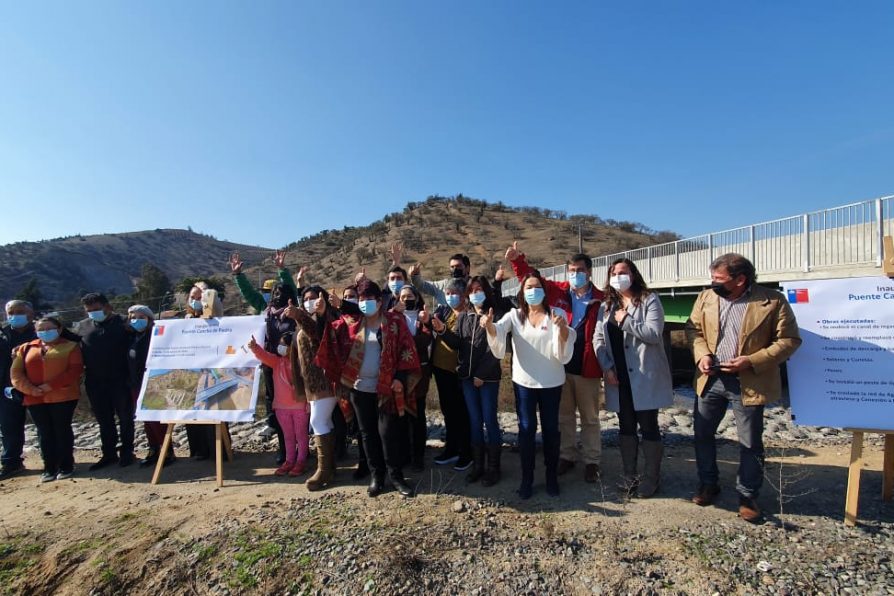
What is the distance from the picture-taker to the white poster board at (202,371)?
502 centimetres

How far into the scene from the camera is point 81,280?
6297 cm

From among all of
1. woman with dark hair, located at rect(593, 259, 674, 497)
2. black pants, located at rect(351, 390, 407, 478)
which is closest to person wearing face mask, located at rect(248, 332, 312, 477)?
black pants, located at rect(351, 390, 407, 478)

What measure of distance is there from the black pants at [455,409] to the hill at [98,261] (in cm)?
4163

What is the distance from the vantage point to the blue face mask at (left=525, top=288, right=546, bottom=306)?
3984 mm

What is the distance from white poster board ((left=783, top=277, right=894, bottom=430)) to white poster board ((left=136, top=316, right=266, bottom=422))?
5.35 meters

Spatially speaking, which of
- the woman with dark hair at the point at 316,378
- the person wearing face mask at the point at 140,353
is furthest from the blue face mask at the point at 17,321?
the woman with dark hair at the point at 316,378

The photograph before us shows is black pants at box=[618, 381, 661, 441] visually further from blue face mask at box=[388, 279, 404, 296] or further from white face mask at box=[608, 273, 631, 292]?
blue face mask at box=[388, 279, 404, 296]

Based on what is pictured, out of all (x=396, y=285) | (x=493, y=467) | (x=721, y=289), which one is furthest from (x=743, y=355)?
(x=396, y=285)

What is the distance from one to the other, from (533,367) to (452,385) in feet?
4.06

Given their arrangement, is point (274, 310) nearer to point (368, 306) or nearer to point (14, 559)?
point (368, 306)

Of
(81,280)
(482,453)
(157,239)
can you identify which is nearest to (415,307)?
(482,453)

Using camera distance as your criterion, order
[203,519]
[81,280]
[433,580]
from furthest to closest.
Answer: [81,280]
[203,519]
[433,580]

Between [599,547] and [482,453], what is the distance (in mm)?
1545

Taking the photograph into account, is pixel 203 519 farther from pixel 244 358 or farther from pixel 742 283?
pixel 742 283
